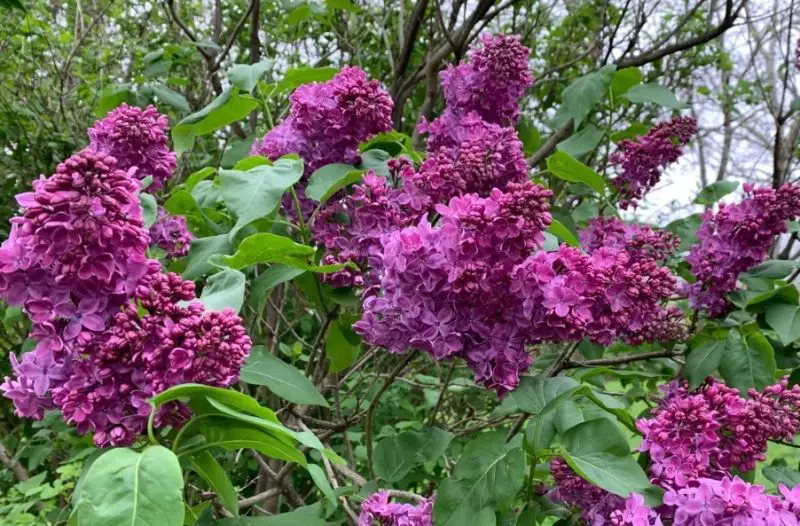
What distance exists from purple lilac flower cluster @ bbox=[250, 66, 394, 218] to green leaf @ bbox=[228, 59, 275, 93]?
0.11 m

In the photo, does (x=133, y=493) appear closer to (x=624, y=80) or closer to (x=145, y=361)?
(x=145, y=361)

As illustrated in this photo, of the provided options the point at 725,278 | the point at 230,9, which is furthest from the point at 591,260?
the point at 230,9

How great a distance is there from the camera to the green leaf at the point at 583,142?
2059mm

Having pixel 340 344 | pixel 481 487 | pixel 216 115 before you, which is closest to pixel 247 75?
pixel 216 115

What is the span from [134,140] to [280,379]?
0.69 meters

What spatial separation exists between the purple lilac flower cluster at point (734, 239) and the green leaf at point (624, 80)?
52cm

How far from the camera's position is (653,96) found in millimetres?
2082

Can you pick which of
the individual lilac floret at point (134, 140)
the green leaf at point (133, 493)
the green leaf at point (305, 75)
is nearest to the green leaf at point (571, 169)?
the green leaf at point (305, 75)

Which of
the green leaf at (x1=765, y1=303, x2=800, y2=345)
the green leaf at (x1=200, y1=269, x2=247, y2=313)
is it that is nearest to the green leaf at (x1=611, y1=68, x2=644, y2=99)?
the green leaf at (x1=765, y1=303, x2=800, y2=345)

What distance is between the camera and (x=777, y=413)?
126 centimetres

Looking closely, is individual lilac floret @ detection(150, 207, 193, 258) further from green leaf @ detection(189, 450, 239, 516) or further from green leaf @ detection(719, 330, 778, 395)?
green leaf @ detection(719, 330, 778, 395)

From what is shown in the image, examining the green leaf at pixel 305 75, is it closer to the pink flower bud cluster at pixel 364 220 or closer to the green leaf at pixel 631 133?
the pink flower bud cluster at pixel 364 220

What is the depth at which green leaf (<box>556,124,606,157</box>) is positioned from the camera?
2.06 meters

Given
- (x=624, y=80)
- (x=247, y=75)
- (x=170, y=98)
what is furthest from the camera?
(x=170, y=98)
